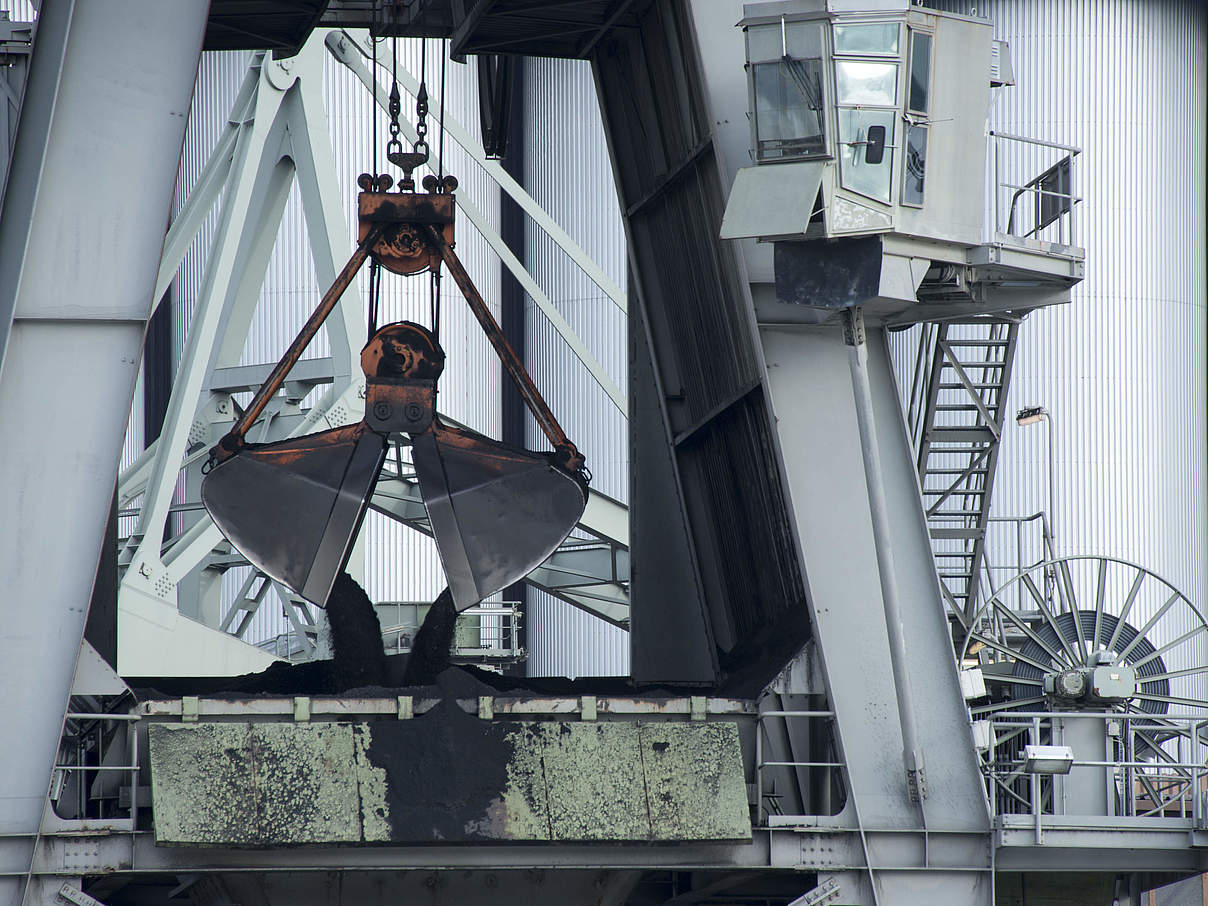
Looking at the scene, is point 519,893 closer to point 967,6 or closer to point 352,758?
point 352,758

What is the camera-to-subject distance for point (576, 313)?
3500 cm

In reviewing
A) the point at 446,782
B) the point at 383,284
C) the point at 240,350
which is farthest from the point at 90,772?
the point at 383,284

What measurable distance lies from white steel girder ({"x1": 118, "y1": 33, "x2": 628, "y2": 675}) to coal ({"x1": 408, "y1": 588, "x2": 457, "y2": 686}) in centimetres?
1037

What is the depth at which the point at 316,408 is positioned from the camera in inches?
1068

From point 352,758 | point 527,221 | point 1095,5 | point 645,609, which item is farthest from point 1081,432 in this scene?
point 352,758

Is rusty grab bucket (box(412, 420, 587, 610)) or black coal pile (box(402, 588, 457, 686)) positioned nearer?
rusty grab bucket (box(412, 420, 587, 610))

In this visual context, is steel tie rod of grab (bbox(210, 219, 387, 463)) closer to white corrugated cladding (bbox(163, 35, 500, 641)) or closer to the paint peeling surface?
the paint peeling surface

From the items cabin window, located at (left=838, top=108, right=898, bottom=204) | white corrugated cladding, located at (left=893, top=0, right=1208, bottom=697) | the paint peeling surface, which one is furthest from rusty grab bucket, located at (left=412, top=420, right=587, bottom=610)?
white corrugated cladding, located at (left=893, top=0, right=1208, bottom=697)

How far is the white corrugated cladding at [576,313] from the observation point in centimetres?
3406

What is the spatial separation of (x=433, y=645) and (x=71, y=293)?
16.3 ft

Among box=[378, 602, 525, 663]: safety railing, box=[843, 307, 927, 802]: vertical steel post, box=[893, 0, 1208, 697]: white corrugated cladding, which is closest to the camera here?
box=[843, 307, 927, 802]: vertical steel post

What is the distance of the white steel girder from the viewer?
82.5ft

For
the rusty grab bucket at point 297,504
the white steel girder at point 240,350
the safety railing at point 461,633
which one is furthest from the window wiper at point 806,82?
the safety railing at point 461,633

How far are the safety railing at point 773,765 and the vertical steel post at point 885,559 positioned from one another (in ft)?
1.81
